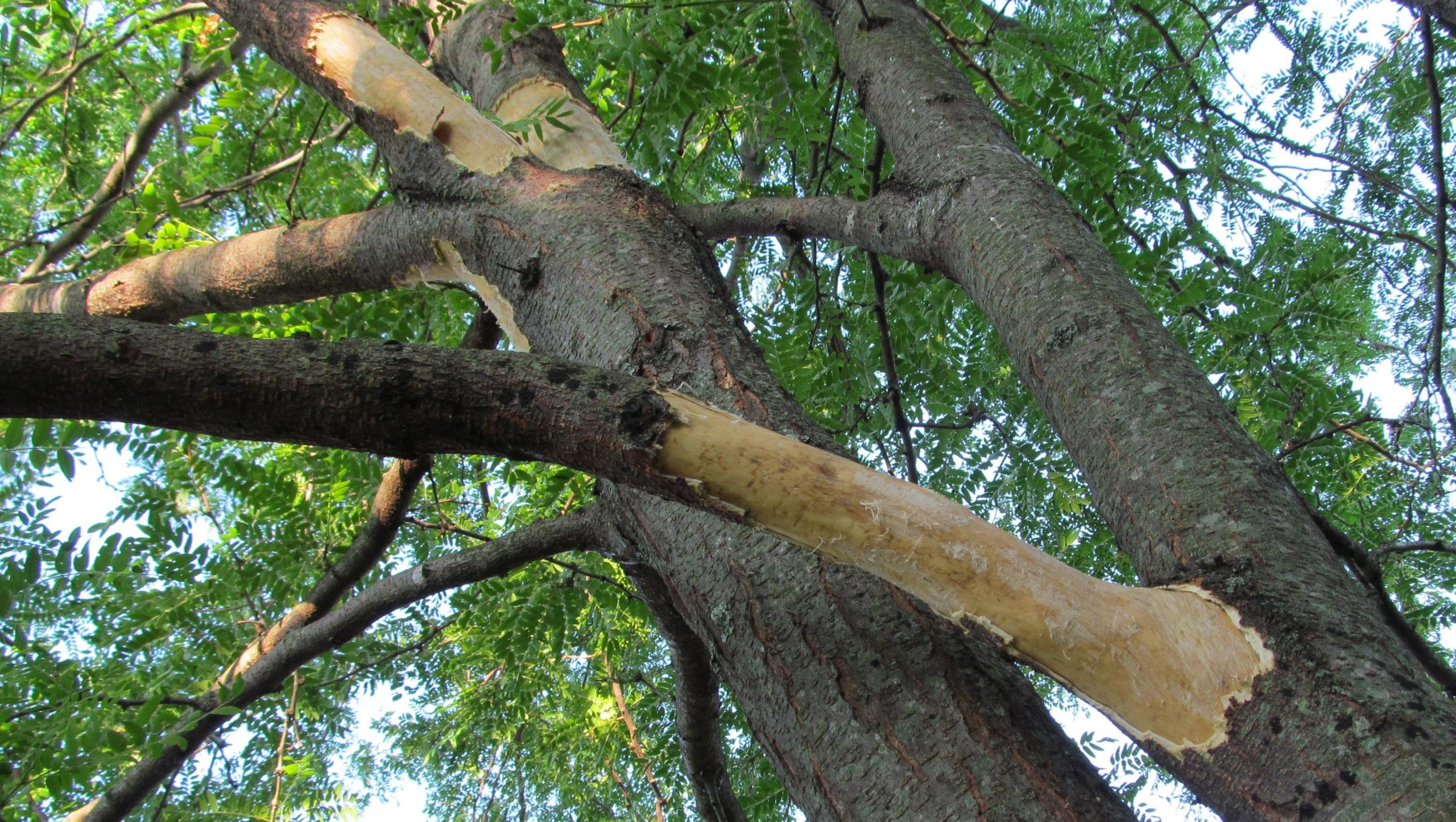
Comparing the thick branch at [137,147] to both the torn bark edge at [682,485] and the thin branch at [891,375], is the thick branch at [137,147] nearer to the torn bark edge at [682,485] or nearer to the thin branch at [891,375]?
the thin branch at [891,375]

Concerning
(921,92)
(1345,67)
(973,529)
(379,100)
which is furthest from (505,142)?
(1345,67)

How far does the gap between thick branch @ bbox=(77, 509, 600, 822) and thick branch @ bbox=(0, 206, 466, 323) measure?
68cm

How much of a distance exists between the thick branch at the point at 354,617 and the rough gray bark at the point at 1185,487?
0.97 meters

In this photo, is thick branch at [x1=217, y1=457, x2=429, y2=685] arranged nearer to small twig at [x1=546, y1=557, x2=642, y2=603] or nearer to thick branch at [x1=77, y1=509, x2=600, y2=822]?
thick branch at [x1=77, y1=509, x2=600, y2=822]

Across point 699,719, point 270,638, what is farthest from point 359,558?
point 699,719

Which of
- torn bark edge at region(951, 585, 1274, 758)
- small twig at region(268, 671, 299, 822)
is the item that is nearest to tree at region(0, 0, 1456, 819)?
torn bark edge at region(951, 585, 1274, 758)

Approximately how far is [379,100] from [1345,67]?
373cm

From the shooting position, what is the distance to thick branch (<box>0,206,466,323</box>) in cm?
199

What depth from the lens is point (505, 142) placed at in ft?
6.37

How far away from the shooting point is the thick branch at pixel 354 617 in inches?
81.4

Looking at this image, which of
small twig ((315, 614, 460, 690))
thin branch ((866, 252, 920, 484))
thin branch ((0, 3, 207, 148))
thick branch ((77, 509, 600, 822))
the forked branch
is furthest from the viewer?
thin branch ((0, 3, 207, 148))

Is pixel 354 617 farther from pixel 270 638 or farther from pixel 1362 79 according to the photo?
pixel 1362 79

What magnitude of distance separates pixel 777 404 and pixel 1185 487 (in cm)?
57

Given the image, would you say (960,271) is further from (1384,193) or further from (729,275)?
(1384,193)
